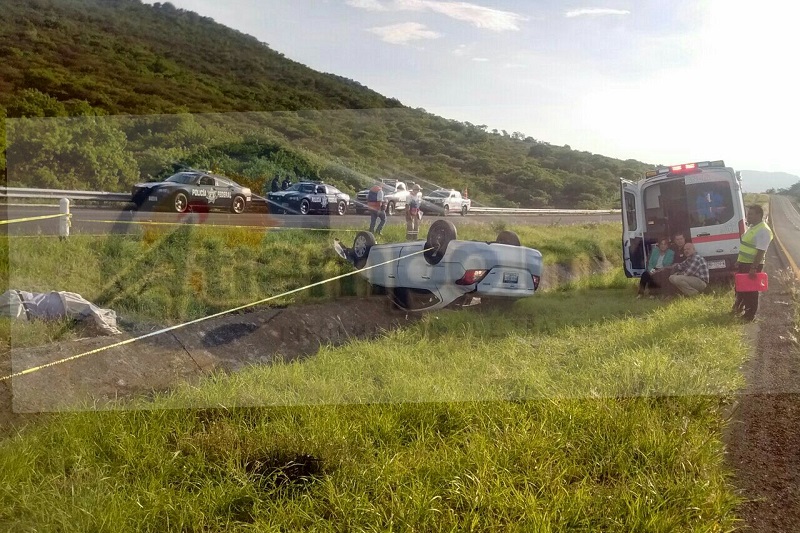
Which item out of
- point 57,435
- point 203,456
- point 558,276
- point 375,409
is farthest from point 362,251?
point 57,435

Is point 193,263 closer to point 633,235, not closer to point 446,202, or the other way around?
point 446,202

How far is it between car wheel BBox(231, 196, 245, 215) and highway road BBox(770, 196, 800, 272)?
117 inches

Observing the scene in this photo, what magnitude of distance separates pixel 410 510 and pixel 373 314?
188cm

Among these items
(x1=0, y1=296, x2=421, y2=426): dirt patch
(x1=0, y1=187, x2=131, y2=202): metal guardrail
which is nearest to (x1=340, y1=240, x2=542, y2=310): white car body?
(x1=0, y1=296, x2=421, y2=426): dirt patch

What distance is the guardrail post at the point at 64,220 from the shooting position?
3.37 m

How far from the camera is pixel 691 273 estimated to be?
14.2ft

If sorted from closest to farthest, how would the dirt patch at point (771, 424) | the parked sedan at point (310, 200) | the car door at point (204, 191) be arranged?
1. the dirt patch at point (771, 424)
2. the car door at point (204, 191)
3. the parked sedan at point (310, 200)

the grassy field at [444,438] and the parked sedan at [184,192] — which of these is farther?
the parked sedan at [184,192]

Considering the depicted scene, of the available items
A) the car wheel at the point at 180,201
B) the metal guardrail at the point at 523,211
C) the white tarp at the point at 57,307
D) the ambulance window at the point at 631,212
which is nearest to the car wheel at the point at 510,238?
the metal guardrail at the point at 523,211

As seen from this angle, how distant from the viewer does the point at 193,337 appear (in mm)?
4465

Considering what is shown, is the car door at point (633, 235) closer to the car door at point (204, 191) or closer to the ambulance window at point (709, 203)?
the ambulance window at point (709, 203)

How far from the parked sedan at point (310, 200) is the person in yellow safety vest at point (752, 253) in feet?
7.88

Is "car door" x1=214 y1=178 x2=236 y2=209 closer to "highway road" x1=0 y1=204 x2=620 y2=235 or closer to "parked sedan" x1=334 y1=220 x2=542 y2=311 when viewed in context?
"highway road" x1=0 y1=204 x2=620 y2=235

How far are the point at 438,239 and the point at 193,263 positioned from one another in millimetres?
1404
